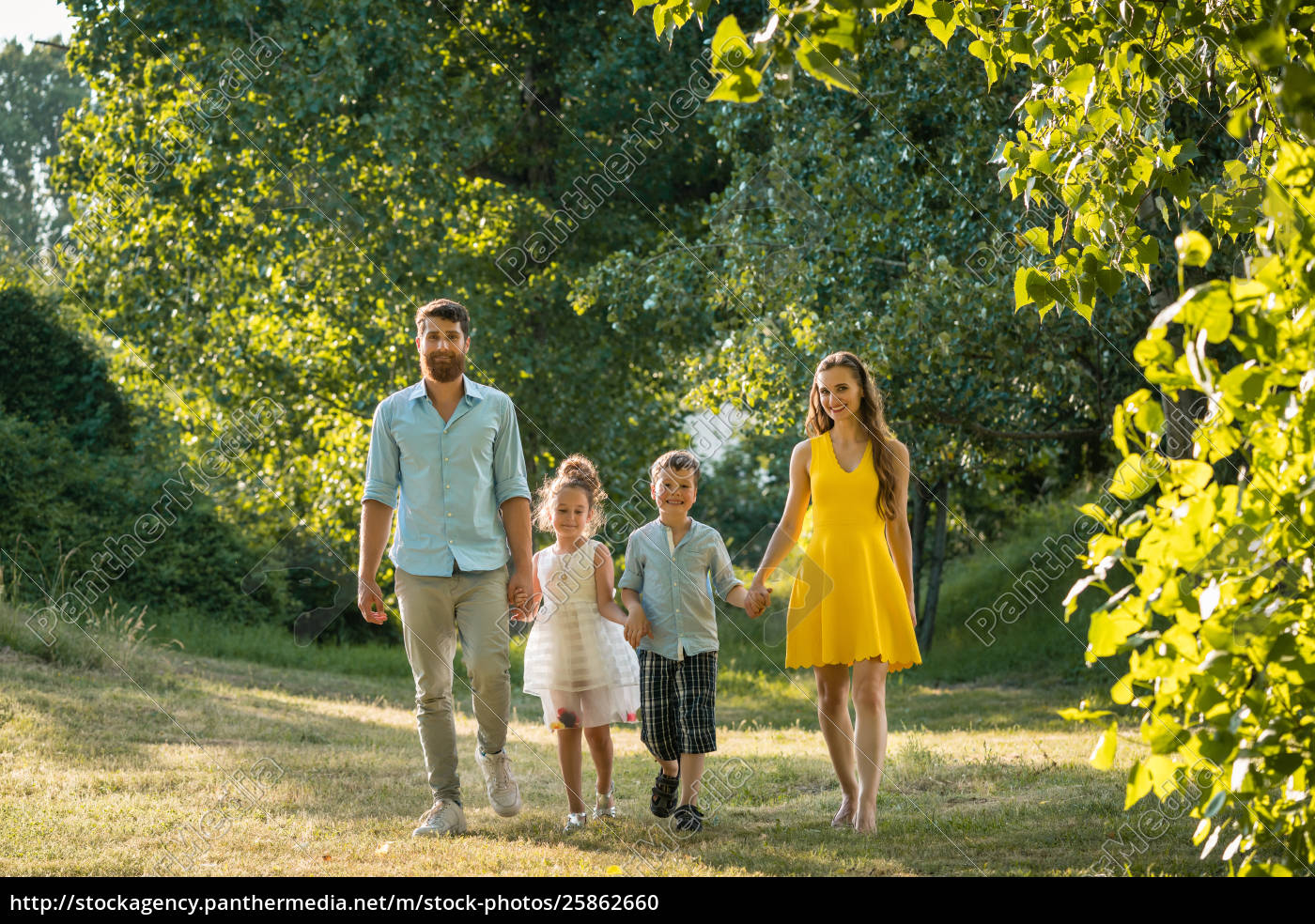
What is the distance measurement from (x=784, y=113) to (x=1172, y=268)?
390 centimetres

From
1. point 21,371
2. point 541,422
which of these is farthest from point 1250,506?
point 21,371

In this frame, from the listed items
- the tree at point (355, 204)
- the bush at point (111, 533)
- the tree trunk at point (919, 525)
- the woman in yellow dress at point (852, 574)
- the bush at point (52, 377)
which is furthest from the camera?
the bush at point (52, 377)

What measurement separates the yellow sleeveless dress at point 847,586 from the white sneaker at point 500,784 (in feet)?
4.18

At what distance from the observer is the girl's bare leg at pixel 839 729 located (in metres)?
5.14

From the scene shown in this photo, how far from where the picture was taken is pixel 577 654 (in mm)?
5395

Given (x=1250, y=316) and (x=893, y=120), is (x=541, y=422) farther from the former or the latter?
(x=1250, y=316)

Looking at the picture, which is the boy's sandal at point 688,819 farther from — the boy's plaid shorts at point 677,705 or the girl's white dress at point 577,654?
the girl's white dress at point 577,654


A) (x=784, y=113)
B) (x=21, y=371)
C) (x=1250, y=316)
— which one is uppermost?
(x=784, y=113)

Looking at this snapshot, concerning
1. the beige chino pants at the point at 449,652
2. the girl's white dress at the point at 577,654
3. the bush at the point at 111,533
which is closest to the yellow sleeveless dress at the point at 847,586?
the girl's white dress at the point at 577,654

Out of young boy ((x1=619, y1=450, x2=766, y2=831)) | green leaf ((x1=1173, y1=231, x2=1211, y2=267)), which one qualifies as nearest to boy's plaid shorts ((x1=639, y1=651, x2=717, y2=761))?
young boy ((x1=619, y1=450, x2=766, y2=831))

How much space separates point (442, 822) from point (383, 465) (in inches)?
57.7

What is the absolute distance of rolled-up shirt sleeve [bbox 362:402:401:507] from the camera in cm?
512

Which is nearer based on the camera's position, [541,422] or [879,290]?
[879,290]

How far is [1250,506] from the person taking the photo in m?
2.32
